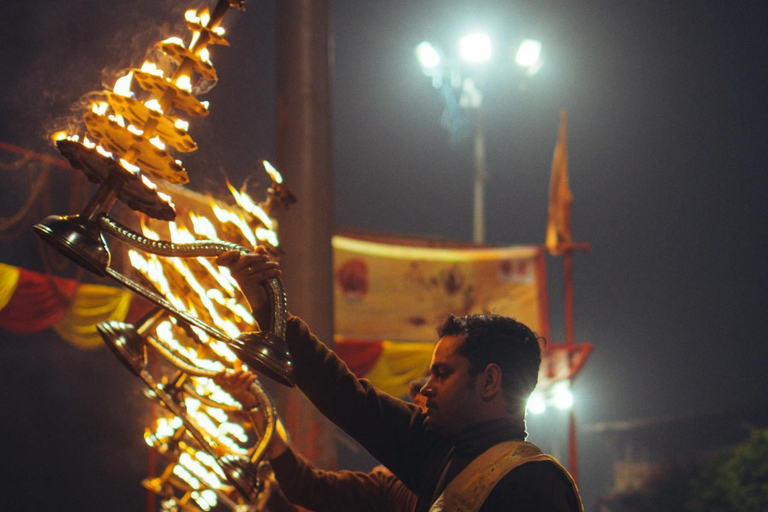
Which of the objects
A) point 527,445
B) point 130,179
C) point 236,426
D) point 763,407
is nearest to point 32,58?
point 130,179

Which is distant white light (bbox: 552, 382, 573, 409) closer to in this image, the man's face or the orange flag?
the orange flag

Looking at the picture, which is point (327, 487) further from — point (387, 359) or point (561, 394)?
point (561, 394)

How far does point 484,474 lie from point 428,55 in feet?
36.3

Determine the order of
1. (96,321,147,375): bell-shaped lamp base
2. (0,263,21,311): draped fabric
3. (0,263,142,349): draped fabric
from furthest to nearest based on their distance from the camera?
(0,263,142,349): draped fabric → (0,263,21,311): draped fabric → (96,321,147,375): bell-shaped lamp base

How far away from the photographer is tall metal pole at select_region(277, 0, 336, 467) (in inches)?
134

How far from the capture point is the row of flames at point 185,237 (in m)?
1.38

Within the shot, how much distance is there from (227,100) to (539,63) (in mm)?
9800

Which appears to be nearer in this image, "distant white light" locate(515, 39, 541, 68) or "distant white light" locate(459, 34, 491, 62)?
"distant white light" locate(459, 34, 491, 62)

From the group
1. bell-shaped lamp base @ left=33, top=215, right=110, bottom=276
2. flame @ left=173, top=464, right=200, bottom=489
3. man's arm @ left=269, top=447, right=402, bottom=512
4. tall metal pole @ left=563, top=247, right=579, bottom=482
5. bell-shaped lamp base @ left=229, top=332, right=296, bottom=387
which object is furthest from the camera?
tall metal pole @ left=563, top=247, right=579, bottom=482

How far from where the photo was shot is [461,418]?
5.70ft

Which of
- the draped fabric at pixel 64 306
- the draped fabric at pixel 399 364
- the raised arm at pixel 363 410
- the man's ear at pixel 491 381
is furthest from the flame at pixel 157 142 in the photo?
the draped fabric at pixel 399 364

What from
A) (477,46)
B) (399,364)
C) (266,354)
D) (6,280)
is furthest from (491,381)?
(477,46)

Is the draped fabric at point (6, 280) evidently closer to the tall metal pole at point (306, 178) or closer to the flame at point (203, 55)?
the tall metal pole at point (306, 178)

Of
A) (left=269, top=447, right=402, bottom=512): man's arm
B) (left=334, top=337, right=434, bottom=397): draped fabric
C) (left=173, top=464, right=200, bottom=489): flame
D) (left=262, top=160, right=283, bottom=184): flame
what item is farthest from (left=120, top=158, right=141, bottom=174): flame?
(left=334, top=337, right=434, bottom=397): draped fabric
